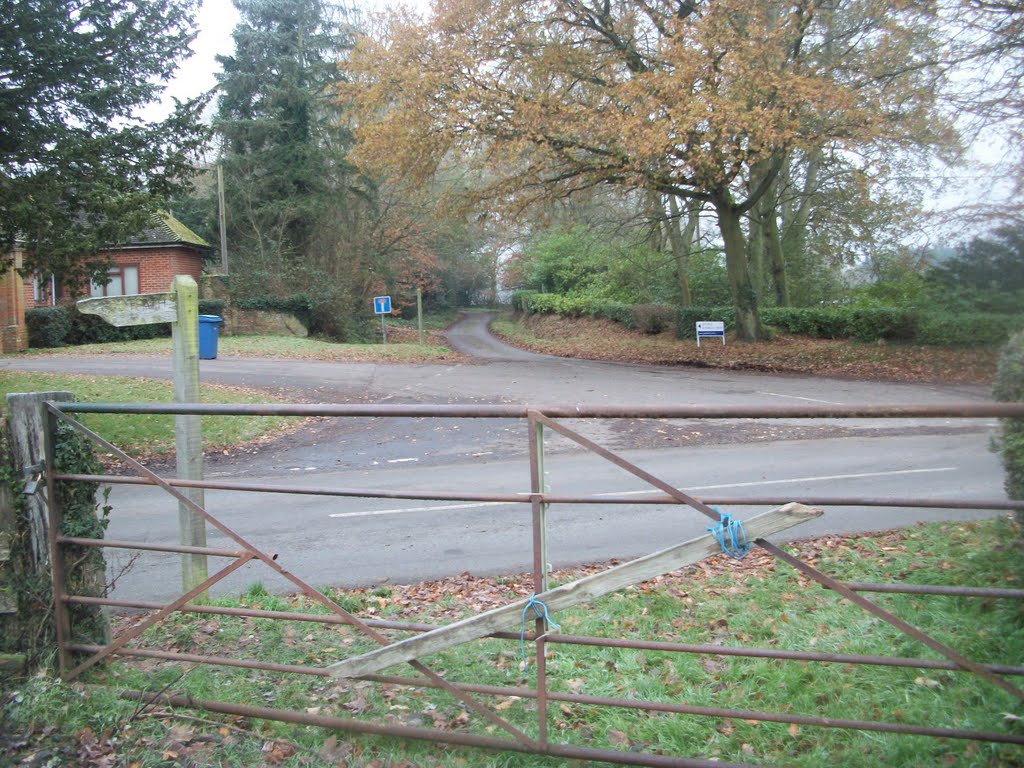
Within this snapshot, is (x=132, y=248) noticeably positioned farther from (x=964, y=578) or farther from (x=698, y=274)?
(x=964, y=578)

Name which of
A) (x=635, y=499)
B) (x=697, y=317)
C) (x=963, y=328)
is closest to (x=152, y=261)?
(x=697, y=317)

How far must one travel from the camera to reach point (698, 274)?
33062 mm

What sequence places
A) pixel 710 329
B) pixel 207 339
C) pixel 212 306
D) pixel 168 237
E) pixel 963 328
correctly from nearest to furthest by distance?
pixel 963 328 → pixel 207 339 → pixel 710 329 → pixel 212 306 → pixel 168 237

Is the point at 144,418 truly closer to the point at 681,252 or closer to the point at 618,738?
the point at 618,738

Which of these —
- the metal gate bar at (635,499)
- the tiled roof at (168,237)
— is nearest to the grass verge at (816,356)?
the tiled roof at (168,237)

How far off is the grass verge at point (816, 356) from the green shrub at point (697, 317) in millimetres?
549

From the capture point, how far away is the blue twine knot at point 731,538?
308 centimetres

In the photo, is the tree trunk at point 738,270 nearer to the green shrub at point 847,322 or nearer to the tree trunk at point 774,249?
the green shrub at point 847,322

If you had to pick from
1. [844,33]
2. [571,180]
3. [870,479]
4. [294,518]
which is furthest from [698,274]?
[294,518]

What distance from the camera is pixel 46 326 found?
91.7ft

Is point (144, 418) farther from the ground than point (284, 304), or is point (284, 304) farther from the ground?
point (284, 304)

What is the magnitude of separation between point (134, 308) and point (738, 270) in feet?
71.5

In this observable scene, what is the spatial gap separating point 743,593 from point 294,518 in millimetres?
4615

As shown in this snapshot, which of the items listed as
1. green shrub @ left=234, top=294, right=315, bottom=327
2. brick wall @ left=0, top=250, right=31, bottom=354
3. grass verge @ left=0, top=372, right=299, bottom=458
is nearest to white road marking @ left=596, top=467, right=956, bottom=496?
grass verge @ left=0, top=372, right=299, bottom=458
